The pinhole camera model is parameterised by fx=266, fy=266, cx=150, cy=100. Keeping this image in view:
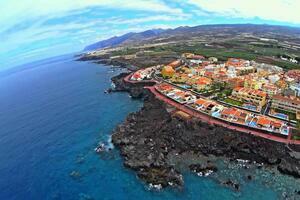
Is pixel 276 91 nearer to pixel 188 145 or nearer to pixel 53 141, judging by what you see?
pixel 188 145

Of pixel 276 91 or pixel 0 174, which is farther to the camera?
pixel 276 91

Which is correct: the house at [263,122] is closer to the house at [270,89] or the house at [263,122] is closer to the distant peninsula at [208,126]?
the distant peninsula at [208,126]

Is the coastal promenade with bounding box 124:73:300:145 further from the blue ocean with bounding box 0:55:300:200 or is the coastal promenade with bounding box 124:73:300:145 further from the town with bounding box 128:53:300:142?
the blue ocean with bounding box 0:55:300:200

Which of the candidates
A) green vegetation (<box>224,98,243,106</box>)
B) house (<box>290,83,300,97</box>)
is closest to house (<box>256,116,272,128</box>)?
green vegetation (<box>224,98,243,106</box>)

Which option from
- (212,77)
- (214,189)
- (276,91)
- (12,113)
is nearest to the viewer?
(214,189)

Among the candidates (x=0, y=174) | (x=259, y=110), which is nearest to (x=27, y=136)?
(x=0, y=174)

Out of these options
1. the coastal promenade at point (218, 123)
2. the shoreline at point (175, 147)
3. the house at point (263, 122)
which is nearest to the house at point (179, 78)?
the coastal promenade at point (218, 123)

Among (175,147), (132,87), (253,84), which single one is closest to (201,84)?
(253,84)
